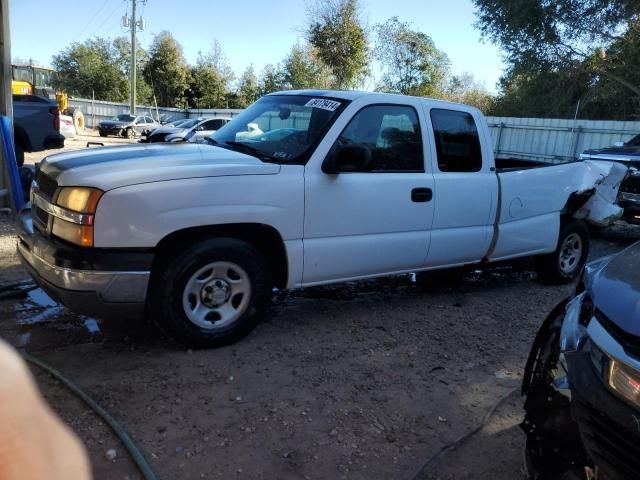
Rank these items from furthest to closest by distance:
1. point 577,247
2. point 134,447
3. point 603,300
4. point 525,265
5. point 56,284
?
1. point 525,265
2. point 577,247
3. point 56,284
4. point 134,447
5. point 603,300

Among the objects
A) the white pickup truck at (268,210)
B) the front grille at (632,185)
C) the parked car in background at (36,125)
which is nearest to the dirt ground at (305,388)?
the white pickup truck at (268,210)

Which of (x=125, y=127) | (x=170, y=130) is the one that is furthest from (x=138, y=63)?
(x=170, y=130)

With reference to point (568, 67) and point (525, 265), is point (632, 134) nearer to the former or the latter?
point (525, 265)

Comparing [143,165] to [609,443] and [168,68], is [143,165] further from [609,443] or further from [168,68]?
[168,68]

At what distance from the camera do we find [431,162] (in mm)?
4906

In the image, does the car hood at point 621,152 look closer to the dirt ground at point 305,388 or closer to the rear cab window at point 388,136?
the dirt ground at point 305,388

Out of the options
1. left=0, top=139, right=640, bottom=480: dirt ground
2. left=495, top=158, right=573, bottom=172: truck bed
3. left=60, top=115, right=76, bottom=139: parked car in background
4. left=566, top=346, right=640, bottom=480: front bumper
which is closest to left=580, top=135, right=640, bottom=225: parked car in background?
left=495, top=158, right=573, bottom=172: truck bed

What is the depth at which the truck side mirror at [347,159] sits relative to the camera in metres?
4.21

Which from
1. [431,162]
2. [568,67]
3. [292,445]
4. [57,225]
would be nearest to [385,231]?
[431,162]

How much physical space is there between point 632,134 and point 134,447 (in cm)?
1566

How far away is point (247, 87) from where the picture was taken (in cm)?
5025

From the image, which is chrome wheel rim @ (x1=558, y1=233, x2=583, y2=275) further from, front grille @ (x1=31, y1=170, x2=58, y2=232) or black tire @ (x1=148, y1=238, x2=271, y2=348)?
front grille @ (x1=31, y1=170, x2=58, y2=232)

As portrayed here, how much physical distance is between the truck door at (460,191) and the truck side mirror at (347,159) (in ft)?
3.12

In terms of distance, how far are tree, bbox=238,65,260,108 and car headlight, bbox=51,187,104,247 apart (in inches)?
1802
